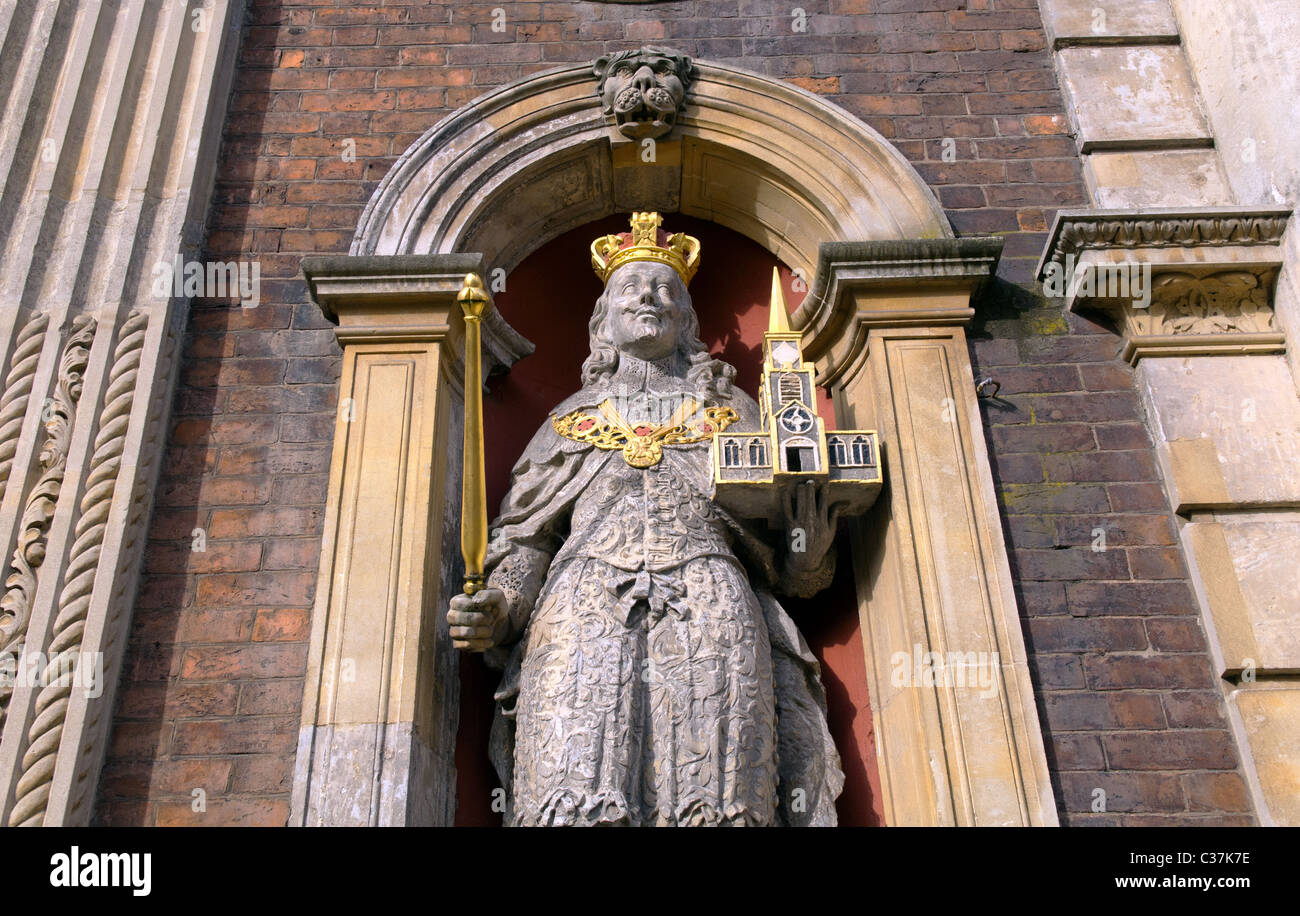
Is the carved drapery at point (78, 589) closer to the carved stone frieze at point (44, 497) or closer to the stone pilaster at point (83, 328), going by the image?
the stone pilaster at point (83, 328)

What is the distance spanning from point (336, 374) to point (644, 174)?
1.98 meters

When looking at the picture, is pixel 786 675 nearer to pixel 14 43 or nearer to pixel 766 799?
pixel 766 799

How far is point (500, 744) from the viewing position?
521cm

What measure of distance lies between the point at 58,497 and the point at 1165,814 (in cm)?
436

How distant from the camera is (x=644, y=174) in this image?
6688 millimetres

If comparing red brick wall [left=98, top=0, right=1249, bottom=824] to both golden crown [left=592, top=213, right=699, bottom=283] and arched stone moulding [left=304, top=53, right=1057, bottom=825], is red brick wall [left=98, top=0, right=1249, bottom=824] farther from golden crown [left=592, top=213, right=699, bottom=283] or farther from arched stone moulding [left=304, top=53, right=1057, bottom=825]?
golden crown [left=592, top=213, right=699, bottom=283]

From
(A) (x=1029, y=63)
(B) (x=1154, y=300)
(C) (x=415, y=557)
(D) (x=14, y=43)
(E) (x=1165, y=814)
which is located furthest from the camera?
(A) (x=1029, y=63)

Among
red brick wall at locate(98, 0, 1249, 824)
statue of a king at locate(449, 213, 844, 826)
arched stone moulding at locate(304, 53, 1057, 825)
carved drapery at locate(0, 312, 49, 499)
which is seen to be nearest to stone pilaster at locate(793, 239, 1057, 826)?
arched stone moulding at locate(304, 53, 1057, 825)

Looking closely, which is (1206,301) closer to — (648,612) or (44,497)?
(648,612)

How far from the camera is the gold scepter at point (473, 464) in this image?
4.64 m

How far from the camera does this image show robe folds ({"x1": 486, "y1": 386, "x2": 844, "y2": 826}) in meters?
4.64

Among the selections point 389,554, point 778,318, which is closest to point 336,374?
point 389,554

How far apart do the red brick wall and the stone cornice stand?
12.6 inches

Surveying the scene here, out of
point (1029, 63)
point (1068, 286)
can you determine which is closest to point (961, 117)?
point (1029, 63)
